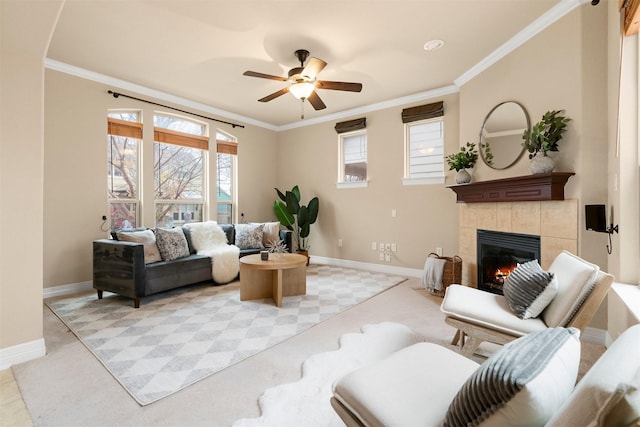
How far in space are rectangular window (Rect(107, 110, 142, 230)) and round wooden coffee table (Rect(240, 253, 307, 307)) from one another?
2.09 metres

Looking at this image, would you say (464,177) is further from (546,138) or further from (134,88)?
(134,88)

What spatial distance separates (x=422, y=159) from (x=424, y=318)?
2.57 meters

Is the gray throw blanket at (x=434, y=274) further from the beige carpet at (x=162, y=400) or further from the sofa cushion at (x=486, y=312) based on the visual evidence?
the sofa cushion at (x=486, y=312)

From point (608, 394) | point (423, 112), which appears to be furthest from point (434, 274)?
point (608, 394)

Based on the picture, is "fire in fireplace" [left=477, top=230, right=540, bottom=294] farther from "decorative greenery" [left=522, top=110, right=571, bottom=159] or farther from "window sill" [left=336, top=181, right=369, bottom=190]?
"window sill" [left=336, top=181, right=369, bottom=190]

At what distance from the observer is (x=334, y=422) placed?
5.00 ft

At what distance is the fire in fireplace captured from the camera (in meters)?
2.98

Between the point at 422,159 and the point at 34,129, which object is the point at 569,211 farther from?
the point at 34,129

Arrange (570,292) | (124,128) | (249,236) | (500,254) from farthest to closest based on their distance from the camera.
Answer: (249,236), (124,128), (500,254), (570,292)

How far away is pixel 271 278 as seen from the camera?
11.9 feet

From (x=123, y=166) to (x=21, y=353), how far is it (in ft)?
9.39

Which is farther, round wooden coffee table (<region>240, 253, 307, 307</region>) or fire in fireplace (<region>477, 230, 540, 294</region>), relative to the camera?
round wooden coffee table (<region>240, 253, 307, 307</region>)

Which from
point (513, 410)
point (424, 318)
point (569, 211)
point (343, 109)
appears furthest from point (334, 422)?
point (343, 109)

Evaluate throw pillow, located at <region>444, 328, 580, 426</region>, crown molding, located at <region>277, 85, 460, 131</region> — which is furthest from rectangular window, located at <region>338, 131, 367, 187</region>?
throw pillow, located at <region>444, 328, 580, 426</region>
